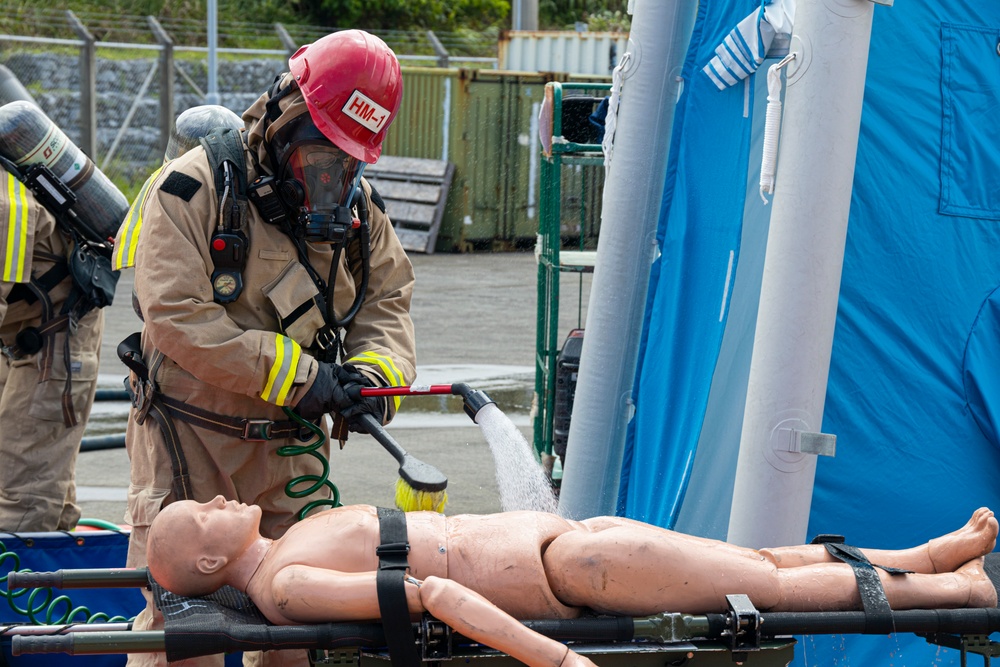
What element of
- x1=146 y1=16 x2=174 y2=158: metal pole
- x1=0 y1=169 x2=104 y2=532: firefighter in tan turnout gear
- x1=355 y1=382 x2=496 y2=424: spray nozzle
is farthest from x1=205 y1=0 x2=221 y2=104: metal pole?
x1=355 y1=382 x2=496 y2=424: spray nozzle

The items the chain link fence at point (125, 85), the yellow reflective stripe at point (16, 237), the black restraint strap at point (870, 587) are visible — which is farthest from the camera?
the chain link fence at point (125, 85)

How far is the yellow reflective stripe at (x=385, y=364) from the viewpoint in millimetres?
3568

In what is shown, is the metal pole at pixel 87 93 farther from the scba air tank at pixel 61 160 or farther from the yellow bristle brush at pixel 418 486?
the yellow bristle brush at pixel 418 486

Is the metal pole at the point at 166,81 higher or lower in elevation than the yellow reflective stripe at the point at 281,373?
higher

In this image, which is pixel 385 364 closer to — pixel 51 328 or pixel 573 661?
pixel 573 661

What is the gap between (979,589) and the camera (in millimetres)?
2844

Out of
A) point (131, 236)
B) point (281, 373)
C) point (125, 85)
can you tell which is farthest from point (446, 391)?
point (125, 85)

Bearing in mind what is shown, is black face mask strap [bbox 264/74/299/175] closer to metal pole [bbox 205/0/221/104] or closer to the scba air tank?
the scba air tank

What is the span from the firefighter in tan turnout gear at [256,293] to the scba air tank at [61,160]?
1290 millimetres

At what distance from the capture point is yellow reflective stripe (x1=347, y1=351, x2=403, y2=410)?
140 inches

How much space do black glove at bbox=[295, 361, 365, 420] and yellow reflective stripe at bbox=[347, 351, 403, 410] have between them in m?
0.12

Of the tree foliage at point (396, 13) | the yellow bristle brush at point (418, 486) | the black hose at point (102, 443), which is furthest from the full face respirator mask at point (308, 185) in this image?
the tree foliage at point (396, 13)

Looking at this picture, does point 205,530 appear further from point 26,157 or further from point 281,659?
A: point 26,157

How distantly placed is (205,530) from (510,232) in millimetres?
14356
